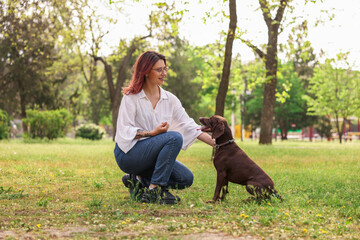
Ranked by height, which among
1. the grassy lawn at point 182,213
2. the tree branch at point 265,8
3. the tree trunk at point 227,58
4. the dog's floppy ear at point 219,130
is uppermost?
the tree branch at point 265,8

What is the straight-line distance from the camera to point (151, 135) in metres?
6.00

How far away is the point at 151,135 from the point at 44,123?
883 inches

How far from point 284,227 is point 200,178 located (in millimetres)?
4974

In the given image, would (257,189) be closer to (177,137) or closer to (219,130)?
→ (219,130)

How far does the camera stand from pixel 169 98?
6.51 metres

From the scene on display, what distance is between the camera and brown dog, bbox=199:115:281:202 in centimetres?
588

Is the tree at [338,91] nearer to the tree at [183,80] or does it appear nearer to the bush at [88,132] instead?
the tree at [183,80]

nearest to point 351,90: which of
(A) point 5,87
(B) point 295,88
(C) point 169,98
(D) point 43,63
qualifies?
(B) point 295,88

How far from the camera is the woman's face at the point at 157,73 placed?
615 centimetres

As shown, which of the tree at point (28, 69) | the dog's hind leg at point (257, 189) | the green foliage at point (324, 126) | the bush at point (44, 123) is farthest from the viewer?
the green foliage at point (324, 126)

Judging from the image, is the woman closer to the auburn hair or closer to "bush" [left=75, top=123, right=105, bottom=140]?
the auburn hair

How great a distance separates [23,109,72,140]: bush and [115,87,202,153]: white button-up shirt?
21400 mm

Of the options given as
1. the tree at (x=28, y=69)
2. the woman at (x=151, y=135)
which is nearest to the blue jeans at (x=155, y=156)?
the woman at (x=151, y=135)

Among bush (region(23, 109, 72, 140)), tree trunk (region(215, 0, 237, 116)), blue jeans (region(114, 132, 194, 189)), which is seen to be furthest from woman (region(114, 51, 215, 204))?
bush (region(23, 109, 72, 140))
